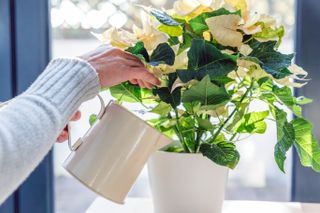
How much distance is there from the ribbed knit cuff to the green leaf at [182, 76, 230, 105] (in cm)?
16

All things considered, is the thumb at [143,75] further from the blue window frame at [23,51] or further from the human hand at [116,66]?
the blue window frame at [23,51]

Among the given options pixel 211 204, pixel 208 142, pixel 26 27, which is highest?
pixel 26 27

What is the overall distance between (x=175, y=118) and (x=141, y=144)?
0.32ft

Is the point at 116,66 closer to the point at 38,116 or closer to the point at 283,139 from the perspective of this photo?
the point at 38,116

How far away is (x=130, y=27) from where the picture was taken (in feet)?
4.37

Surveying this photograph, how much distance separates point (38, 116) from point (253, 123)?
458mm

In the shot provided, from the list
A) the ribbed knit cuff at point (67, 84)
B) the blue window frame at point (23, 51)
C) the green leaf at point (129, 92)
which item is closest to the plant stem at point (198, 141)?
the green leaf at point (129, 92)

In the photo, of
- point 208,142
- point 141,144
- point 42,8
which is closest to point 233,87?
point 208,142

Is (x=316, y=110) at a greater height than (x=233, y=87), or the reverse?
(x=233, y=87)

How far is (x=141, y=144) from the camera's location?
84 centimetres

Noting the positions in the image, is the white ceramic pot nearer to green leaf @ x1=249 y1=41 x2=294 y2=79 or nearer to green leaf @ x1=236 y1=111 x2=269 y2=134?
green leaf @ x1=236 y1=111 x2=269 y2=134

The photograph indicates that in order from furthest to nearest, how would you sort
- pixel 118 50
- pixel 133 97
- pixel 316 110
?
pixel 316 110
pixel 133 97
pixel 118 50

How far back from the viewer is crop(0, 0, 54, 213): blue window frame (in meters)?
1.33

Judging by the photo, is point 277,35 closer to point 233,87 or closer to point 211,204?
point 233,87
